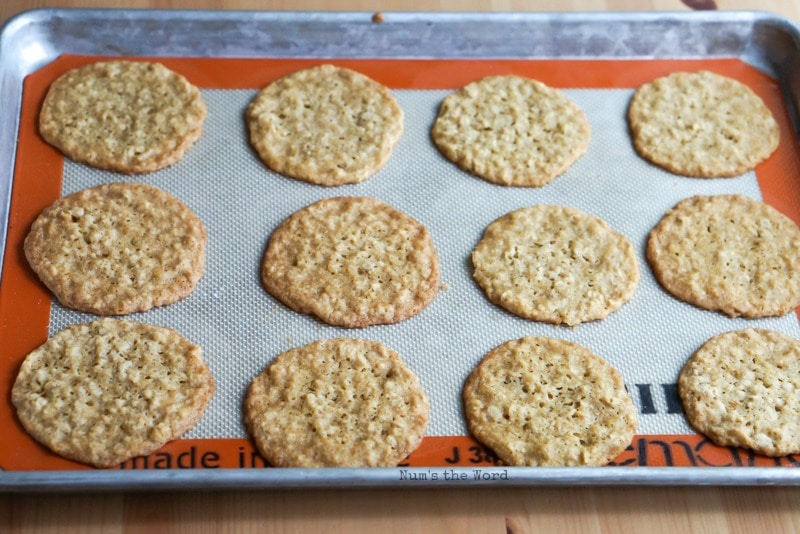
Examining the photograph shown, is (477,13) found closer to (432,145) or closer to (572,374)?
(432,145)

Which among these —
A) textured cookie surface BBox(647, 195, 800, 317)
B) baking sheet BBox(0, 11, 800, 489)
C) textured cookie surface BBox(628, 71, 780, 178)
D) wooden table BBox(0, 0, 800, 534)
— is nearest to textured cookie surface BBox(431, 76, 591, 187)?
baking sheet BBox(0, 11, 800, 489)

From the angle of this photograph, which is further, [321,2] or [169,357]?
[321,2]

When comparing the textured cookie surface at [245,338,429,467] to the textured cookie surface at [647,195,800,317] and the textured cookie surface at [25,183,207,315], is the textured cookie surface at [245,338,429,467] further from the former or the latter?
the textured cookie surface at [647,195,800,317]

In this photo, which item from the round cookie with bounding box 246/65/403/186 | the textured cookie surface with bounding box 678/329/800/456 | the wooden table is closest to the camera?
the wooden table

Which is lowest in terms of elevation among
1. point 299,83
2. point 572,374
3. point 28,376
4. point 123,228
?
point 572,374

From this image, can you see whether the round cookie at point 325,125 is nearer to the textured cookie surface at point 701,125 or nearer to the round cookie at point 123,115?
the round cookie at point 123,115

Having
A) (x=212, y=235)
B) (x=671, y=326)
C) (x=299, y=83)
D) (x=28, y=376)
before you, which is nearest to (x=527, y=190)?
(x=671, y=326)

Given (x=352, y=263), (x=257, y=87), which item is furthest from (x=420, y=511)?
(x=257, y=87)
